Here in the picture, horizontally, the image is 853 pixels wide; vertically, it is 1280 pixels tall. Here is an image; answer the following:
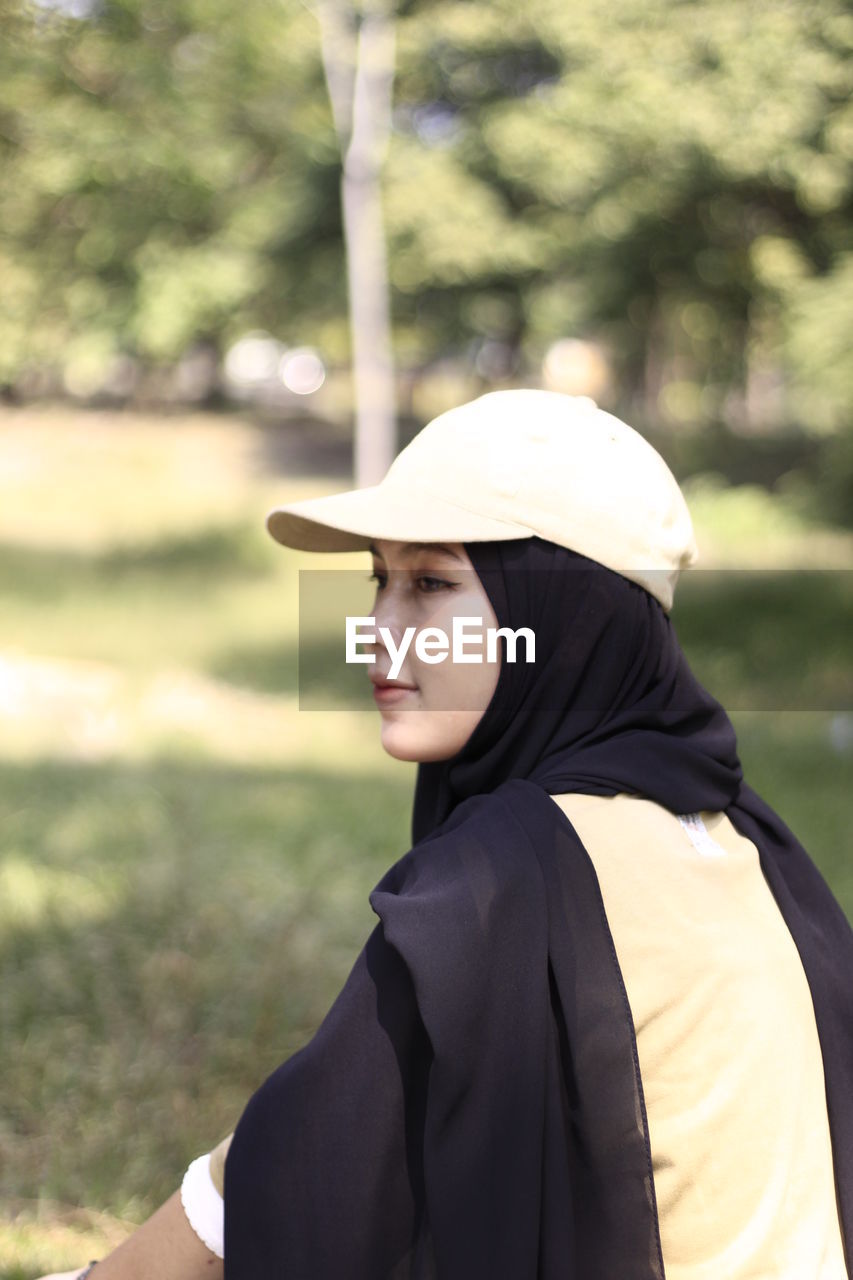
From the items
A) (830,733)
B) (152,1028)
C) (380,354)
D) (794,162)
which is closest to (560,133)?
(380,354)

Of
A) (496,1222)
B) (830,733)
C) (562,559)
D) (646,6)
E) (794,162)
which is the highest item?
(646,6)

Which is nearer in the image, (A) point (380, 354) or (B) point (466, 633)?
(B) point (466, 633)

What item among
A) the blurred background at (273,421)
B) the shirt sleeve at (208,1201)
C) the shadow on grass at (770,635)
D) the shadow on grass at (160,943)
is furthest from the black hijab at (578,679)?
the shadow on grass at (770,635)

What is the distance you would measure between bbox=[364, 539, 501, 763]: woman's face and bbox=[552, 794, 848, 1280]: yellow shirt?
0.21 metres

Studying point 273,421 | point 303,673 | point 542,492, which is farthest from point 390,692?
point 273,421

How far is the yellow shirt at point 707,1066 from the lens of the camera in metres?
1.46

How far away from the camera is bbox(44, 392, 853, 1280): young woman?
1375mm

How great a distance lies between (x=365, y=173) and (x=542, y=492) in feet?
77.1

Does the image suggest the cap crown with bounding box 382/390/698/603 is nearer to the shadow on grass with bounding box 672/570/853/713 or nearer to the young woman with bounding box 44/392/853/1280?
the young woman with bounding box 44/392/853/1280

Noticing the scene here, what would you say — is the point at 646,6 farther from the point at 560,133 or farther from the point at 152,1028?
the point at 152,1028

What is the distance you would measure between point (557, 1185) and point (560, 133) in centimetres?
2471

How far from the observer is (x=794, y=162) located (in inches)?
495

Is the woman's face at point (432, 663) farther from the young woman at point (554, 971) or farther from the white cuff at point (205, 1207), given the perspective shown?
the white cuff at point (205, 1207)

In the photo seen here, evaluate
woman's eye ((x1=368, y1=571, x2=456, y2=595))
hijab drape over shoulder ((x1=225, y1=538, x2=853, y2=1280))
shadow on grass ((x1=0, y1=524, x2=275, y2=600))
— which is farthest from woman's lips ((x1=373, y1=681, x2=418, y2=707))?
shadow on grass ((x1=0, y1=524, x2=275, y2=600))
